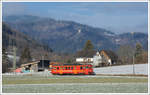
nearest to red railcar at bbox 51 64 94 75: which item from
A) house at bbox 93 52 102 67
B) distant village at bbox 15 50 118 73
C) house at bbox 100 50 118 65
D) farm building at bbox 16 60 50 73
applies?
distant village at bbox 15 50 118 73

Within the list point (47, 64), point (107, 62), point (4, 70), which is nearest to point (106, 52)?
point (107, 62)

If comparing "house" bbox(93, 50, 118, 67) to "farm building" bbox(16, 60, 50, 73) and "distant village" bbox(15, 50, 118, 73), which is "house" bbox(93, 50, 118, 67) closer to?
"distant village" bbox(15, 50, 118, 73)

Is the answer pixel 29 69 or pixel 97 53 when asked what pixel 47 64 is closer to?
pixel 29 69

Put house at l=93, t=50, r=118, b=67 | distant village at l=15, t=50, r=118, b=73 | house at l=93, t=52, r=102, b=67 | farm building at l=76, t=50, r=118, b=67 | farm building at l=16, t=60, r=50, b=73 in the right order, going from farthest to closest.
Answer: house at l=93, t=52, r=102, b=67 → farm building at l=76, t=50, r=118, b=67 → house at l=93, t=50, r=118, b=67 → distant village at l=15, t=50, r=118, b=73 → farm building at l=16, t=60, r=50, b=73

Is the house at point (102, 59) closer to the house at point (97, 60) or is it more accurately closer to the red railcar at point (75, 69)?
the house at point (97, 60)

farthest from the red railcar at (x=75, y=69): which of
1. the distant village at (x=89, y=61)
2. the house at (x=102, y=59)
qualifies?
the house at (x=102, y=59)

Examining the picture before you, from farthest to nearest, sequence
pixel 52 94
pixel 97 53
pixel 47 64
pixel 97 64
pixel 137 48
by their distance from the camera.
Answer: pixel 137 48 → pixel 97 53 → pixel 97 64 → pixel 47 64 → pixel 52 94

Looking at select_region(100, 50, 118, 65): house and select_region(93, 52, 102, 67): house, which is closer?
select_region(93, 52, 102, 67): house

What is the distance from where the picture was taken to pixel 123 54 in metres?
118

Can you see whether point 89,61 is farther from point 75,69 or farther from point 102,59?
point 75,69

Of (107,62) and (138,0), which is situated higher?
(138,0)

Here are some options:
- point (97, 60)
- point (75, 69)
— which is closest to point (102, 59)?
point (97, 60)

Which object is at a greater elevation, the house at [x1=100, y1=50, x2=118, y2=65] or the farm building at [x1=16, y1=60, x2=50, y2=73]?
the house at [x1=100, y1=50, x2=118, y2=65]

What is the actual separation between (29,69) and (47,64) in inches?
239
